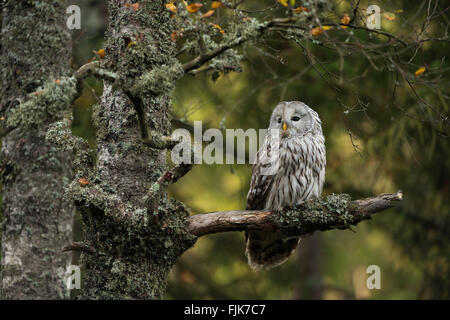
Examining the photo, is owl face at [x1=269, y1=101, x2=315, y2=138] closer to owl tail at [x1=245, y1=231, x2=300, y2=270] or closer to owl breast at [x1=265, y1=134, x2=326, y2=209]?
owl breast at [x1=265, y1=134, x2=326, y2=209]

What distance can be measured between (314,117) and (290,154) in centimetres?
55

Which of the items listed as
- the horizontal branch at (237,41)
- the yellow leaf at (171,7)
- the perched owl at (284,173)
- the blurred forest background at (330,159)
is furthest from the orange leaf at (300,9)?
the blurred forest background at (330,159)

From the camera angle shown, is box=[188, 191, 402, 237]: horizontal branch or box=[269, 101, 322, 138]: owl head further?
box=[269, 101, 322, 138]: owl head

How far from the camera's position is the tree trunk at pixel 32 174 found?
4621 millimetres

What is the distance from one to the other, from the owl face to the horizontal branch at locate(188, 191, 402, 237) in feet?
4.43

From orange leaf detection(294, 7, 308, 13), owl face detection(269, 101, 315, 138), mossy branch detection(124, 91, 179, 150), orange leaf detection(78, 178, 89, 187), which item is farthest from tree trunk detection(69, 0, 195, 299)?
owl face detection(269, 101, 315, 138)

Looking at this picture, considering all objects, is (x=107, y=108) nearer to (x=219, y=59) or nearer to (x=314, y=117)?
(x=219, y=59)

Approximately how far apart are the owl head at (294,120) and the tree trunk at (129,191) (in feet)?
5.29

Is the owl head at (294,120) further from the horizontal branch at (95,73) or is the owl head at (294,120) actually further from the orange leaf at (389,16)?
the horizontal branch at (95,73)

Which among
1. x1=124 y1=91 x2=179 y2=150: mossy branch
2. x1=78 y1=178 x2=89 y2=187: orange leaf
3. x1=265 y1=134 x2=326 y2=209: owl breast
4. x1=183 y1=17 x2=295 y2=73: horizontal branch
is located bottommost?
x1=78 y1=178 x2=89 y2=187: orange leaf

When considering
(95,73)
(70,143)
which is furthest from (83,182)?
(95,73)

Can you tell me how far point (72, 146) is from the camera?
3809mm

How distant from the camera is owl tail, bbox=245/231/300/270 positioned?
5117mm
